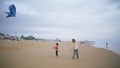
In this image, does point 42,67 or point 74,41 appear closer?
point 42,67

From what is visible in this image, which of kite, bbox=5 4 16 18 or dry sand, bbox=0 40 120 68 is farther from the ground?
kite, bbox=5 4 16 18

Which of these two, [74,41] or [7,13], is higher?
[7,13]

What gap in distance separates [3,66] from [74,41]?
5640 mm

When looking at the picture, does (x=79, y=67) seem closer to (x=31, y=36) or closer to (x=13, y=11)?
(x=13, y=11)

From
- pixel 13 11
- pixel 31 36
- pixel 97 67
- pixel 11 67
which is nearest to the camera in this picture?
pixel 11 67

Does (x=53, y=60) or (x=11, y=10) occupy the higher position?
(x=11, y=10)

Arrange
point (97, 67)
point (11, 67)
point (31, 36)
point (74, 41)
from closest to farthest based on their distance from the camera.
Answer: point (11, 67), point (97, 67), point (74, 41), point (31, 36)

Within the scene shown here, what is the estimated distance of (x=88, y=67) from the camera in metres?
8.23

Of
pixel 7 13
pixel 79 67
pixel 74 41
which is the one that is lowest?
pixel 79 67

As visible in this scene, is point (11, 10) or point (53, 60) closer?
point (11, 10)

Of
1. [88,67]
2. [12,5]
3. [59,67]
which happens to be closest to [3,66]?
[59,67]

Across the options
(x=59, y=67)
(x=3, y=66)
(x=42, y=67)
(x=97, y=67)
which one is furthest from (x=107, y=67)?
(x=3, y=66)

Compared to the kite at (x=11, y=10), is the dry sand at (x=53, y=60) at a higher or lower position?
lower

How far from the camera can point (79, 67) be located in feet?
27.2
